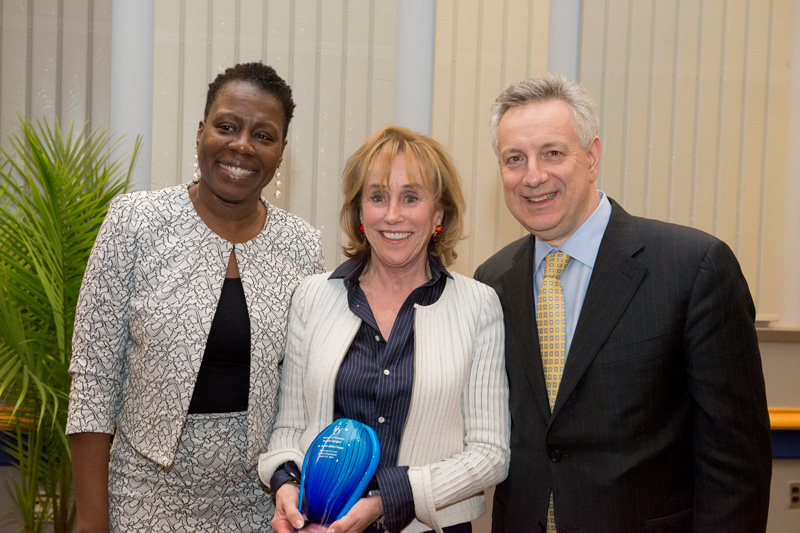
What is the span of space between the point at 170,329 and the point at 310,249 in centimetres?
47

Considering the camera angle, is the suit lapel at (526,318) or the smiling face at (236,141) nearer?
the suit lapel at (526,318)

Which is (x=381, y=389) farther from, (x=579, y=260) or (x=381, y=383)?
(x=579, y=260)

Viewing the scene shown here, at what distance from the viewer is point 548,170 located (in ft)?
5.73

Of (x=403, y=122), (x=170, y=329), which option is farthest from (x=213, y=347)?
(x=403, y=122)

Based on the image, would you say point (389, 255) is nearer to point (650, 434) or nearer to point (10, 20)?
point (650, 434)

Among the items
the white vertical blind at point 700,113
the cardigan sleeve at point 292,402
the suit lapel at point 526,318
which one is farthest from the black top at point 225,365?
the white vertical blind at point 700,113

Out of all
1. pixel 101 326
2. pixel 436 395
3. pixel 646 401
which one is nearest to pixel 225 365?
pixel 101 326

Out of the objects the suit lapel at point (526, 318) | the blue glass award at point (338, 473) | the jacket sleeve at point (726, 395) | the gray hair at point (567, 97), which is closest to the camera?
the blue glass award at point (338, 473)

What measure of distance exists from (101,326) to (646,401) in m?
1.35

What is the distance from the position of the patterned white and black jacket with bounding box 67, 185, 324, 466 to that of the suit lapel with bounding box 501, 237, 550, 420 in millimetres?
615

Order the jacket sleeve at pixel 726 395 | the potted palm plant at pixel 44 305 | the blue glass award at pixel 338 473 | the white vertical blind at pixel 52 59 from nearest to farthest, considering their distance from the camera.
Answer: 1. the blue glass award at pixel 338 473
2. the jacket sleeve at pixel 726 395
3. the potted palm plant at pixel 44 305
4. the white vertical blind at pixel 52 59

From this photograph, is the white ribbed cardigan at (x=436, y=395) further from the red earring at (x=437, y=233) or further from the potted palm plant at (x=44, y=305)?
the potted palm plant at (x=44, y=305)

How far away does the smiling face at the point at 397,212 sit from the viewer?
1724mm

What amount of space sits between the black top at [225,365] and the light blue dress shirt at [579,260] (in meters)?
0.79
